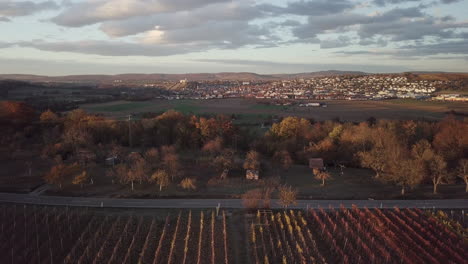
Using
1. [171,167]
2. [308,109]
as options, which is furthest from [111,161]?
[308,109]

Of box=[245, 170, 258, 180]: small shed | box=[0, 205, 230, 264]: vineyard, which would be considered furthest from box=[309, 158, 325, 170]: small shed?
box=[0, 205, 230, 264]: vineyard

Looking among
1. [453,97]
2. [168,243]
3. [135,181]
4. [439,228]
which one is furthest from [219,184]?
[453,97]

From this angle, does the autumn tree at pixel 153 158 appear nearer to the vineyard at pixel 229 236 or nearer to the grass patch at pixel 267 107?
the vineyard at pixel 229 236

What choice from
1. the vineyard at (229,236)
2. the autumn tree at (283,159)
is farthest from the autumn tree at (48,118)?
the autumn tree at (283,159)

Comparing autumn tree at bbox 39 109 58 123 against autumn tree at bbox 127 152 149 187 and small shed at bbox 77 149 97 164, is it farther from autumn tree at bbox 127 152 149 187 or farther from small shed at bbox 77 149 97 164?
autumn tree at bbox 127 152 149 187

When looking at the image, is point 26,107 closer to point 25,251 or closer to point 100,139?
point 100,139

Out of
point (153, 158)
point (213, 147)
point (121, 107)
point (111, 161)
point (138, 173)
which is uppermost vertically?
point (121, 107)

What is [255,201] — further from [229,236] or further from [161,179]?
[161,179]
